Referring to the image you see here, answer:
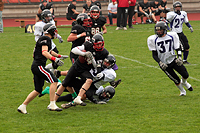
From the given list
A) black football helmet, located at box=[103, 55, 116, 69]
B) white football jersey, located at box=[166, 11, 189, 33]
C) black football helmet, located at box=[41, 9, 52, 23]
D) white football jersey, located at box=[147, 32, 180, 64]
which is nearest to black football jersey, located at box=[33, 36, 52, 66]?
black football helmet, located at box=[103, 55, 116, 69]

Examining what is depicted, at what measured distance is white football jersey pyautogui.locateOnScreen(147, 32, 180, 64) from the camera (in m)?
8.02

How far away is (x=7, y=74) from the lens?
10758 millimetres

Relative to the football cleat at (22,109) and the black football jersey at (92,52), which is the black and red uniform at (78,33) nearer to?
the black football jersey at (92,52)

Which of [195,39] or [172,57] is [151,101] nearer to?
[172,57]

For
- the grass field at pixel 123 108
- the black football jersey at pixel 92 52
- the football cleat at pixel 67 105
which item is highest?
the black football jersey at pixel 92 52

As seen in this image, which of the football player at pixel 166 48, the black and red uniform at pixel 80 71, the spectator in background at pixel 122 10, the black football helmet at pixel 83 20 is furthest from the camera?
the spectator in background at pixel 122 10

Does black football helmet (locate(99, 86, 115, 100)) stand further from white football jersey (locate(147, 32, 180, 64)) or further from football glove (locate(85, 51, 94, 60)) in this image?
white football jersey (locate(147, 32, 180, 64))

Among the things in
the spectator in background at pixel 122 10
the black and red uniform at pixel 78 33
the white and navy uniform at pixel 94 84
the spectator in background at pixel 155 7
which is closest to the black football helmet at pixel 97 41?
the white and navy uniform at pixel 94 84

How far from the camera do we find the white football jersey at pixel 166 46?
8016 mm

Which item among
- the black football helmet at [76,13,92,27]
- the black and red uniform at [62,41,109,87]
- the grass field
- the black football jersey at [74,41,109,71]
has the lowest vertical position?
the grass field

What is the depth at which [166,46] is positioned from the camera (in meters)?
8.02

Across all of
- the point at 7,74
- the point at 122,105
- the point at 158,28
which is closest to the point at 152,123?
the point at 122,105

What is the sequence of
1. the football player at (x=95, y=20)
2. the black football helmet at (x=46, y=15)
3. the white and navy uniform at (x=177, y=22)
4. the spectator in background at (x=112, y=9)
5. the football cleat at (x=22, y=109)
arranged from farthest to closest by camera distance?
the spectator in background at (x=112, y=9)
the white and navy uniform at (x=177, y=22)
the black football helmet at (x=46, y=15)
the football player at (x=95, y=20)
the football cleat at (x=22, y=109)

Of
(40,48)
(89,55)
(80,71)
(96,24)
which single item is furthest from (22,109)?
(96,24)
